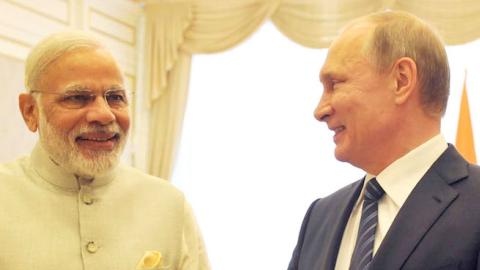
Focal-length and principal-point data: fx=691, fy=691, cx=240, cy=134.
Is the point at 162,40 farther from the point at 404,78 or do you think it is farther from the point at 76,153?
the point at 404,78

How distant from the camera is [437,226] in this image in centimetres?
167

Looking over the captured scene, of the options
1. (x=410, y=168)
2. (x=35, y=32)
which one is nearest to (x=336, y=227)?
(x=410, y=168)

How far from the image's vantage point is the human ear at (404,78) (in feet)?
6.04

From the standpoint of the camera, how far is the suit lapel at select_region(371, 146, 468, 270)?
65.7 inches

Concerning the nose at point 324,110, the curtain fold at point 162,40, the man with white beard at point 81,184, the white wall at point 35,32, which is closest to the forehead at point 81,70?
the man with white beard at point 81,184

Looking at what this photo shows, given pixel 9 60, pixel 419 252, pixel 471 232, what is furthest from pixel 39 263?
pixel 9 60

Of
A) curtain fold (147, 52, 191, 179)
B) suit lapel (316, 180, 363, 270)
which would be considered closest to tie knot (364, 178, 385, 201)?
suit lapel (316, 180, 363, 270)

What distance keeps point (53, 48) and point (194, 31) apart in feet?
15.1

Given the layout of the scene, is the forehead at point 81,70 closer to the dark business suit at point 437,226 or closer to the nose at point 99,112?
the nose at point 99,112

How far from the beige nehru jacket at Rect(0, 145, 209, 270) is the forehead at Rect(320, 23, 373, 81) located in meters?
0.69

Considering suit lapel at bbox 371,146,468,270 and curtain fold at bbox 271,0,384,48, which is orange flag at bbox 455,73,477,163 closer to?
curtain fold at bbox 271,0,384,48

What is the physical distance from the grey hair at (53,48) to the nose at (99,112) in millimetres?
178

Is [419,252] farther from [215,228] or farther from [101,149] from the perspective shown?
[215,228]

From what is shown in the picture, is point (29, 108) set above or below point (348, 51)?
below
